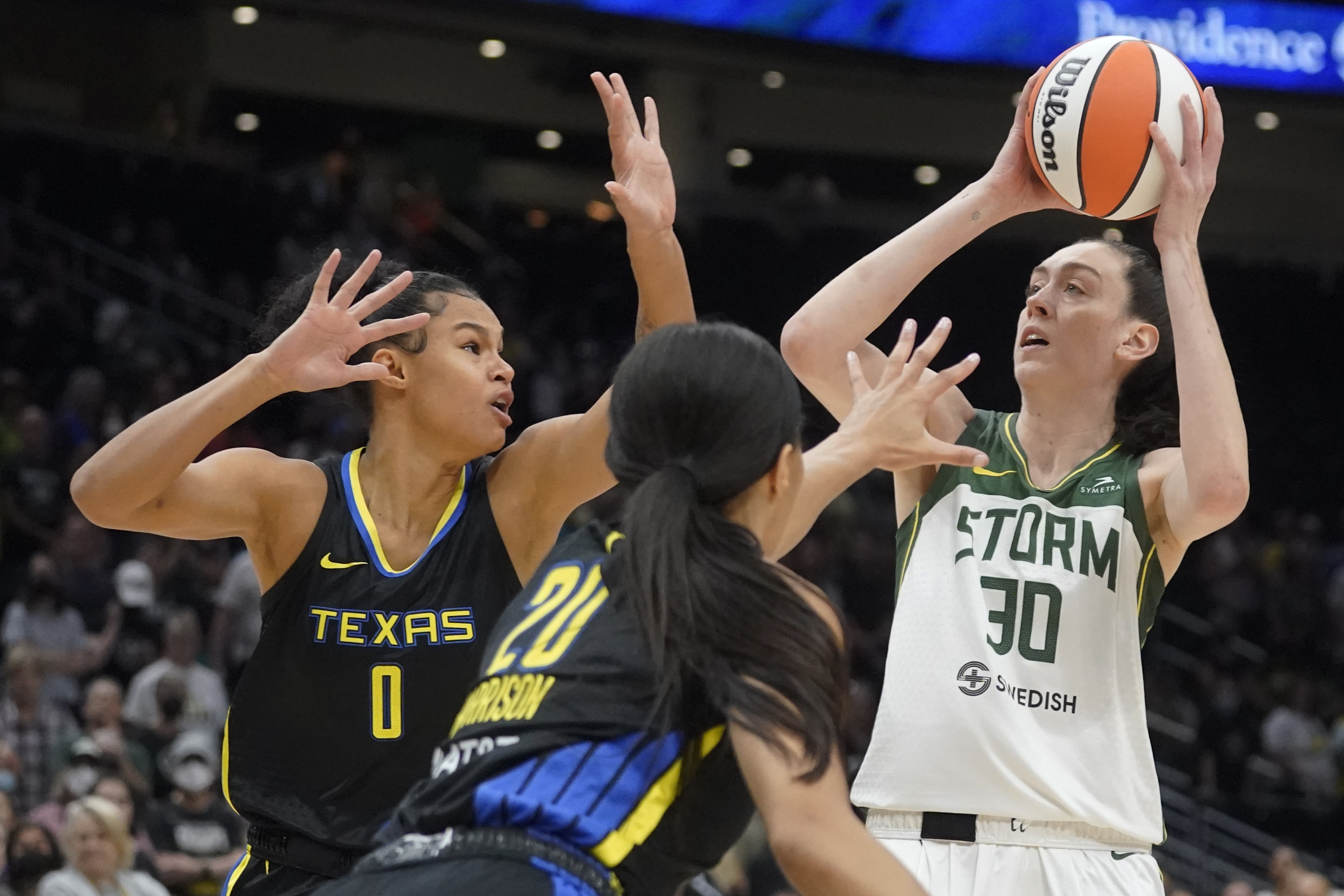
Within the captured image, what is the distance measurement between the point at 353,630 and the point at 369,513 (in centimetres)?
30

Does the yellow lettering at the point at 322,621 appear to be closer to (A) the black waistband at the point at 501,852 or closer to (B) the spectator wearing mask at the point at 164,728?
(A) the black waistband at the point at 501,852

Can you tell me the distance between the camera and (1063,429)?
3797mm

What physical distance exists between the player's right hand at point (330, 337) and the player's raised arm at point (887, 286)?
0.91 meters

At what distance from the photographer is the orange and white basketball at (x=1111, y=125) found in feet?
12.4

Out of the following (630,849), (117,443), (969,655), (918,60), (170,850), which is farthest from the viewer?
(918,60)

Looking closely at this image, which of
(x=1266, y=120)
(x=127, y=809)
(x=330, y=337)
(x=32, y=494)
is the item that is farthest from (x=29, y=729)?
(x=1266, y=120)

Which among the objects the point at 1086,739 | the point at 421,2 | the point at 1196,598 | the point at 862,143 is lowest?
the point at 1086,739

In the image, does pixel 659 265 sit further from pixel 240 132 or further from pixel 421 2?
pixel 240 132

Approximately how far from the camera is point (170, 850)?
26.4ft

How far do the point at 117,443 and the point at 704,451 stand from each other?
150cm

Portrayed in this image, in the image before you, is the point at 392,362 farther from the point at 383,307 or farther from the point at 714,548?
the point at 714,548

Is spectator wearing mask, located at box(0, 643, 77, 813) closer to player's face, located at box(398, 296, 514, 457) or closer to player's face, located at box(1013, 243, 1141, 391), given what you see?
player's face, located at box(398, 296, 514, 457)

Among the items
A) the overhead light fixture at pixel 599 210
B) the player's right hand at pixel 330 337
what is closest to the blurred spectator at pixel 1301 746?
the overhead light fixture at pixel 599 210

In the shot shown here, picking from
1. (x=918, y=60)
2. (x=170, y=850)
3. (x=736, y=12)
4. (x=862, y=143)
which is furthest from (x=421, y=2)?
(x=170, y=850)
